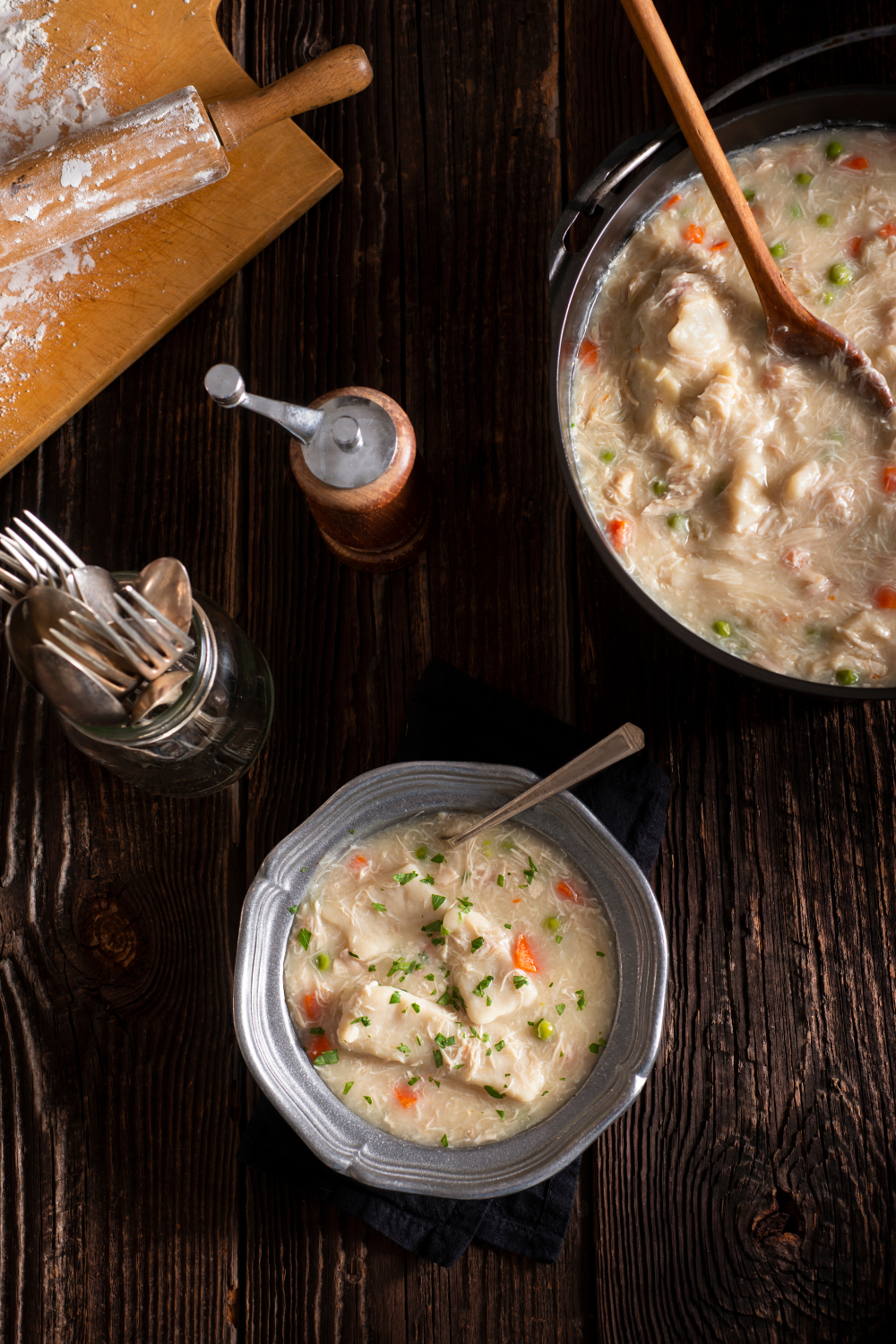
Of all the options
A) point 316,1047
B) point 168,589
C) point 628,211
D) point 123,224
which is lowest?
point 316,1047

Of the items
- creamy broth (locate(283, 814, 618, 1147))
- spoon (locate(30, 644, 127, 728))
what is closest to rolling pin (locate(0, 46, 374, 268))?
spoon (locate(30, 644, 127, 728))

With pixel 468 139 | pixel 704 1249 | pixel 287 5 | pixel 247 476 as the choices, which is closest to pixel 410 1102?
pixel 704 1249

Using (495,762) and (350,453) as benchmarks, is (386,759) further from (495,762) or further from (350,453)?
(350,453)

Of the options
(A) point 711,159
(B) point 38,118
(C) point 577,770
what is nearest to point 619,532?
(C) point 577,770

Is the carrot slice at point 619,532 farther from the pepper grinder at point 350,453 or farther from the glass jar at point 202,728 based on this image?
the glass jar at point 202,728

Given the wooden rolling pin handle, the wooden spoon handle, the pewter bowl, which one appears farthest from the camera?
the wooden rolling pin handle

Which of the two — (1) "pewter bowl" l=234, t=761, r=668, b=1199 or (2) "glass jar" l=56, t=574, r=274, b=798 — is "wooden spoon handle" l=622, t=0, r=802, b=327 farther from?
(2) "glass jar" l=56, t=574, r=274, b=798

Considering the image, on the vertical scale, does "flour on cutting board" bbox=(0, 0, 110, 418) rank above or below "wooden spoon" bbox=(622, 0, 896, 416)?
above
